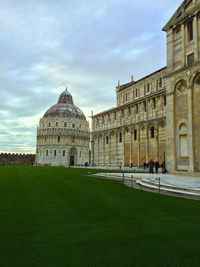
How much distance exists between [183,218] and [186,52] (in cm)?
1938

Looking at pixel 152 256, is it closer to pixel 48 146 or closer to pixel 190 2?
pixel 190 2

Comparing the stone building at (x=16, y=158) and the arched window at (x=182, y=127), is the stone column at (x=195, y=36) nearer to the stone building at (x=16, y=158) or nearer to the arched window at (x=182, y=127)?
the arched window at (x=182, y=127)

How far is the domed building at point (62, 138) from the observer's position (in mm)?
109312

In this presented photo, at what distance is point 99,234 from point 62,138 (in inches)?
4210

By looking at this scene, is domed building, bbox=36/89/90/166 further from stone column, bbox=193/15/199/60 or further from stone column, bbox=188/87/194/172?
stone column, bbox=193/15/199/60

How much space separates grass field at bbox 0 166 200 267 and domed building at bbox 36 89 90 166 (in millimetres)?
100595

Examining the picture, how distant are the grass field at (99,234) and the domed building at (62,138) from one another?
100595 mm

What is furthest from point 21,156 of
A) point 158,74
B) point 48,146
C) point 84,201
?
point 84,201

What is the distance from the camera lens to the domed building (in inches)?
4304

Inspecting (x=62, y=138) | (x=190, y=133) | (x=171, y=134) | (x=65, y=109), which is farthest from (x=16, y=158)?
(x=190, y=133)

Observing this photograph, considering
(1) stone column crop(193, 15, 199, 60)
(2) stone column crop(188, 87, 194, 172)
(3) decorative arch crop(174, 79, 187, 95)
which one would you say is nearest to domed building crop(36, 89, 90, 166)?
(3) decorative arch crop(174, 79, 187, 95)

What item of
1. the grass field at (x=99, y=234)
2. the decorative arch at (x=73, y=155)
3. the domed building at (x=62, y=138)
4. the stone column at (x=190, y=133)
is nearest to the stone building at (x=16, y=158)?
the domed building at (x=62, y=138)

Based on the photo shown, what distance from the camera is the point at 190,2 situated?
22469mm

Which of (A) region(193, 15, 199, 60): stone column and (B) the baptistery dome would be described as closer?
(A) region(193, 15, 199, 60): stone column
